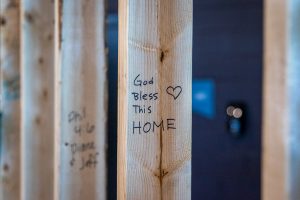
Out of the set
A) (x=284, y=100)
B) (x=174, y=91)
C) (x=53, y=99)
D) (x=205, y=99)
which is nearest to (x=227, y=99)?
(x=205, y=99)

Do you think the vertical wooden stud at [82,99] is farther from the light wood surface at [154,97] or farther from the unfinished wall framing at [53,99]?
the light wood surface at [154,97]

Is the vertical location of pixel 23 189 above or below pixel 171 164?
below

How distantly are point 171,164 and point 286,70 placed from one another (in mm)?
480

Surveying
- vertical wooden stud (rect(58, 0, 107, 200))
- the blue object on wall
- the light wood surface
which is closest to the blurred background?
the blue object on wall

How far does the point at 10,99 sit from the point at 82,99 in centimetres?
70

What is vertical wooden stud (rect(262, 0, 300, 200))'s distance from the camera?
54cm

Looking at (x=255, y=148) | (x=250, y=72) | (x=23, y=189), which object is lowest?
(x=23, y=189)

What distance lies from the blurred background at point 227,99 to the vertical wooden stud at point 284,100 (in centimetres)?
148

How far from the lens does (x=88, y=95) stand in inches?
54.3

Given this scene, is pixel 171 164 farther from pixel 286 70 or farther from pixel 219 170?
pixel 219 170

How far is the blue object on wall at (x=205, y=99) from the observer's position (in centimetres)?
215

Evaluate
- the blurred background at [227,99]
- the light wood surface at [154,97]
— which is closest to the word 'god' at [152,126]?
the light wood surface at [154,97]

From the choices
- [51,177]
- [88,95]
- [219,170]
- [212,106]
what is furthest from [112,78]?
[219,170]

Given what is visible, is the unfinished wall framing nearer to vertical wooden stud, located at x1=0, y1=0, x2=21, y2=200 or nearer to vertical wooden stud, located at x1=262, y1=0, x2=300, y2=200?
vertical wooden stud, located at x1=0, y1=0, x2=21, y2=200
